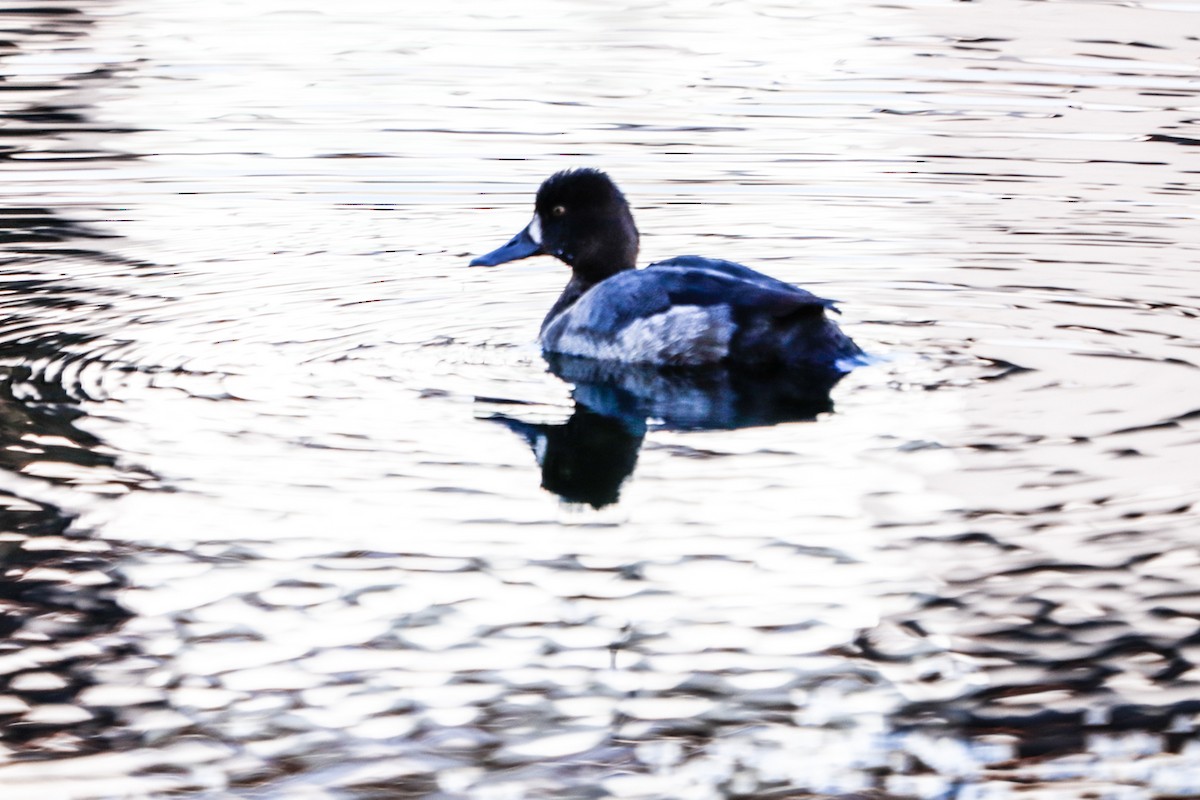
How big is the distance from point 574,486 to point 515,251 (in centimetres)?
332

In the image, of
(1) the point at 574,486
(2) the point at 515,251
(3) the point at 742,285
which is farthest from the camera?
(2) the point at 515,251

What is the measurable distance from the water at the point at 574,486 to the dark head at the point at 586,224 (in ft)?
1.95

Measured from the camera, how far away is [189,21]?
848 inches

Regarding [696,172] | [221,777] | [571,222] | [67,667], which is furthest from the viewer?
[696,172]

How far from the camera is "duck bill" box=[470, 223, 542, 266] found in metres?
10.4

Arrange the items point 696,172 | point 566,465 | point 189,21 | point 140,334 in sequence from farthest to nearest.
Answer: point 189,21 < point 696,172 < point 140,334 < point 566,465

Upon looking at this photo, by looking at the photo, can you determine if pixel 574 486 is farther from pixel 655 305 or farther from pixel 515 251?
pixel 515 251

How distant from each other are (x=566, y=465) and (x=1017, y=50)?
1301 cm

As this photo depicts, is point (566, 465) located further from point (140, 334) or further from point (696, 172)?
point (696, 172)

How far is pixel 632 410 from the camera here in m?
8.52

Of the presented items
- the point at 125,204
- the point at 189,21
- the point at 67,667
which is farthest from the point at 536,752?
the point at 189,21

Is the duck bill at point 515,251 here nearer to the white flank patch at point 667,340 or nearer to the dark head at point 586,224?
the dark head at point 586,224

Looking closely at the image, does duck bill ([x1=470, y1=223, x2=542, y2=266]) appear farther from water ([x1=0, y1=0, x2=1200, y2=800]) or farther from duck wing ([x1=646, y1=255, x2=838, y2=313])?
duck wing ([x1=646, y1=255, x2=838, y2=313])

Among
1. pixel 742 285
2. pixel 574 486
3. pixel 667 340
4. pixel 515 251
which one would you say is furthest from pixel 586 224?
pixel 574 486
